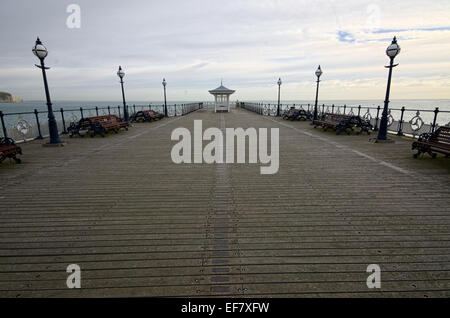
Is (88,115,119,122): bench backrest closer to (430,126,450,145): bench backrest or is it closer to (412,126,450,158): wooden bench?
(412,126,450,158): wooden bench

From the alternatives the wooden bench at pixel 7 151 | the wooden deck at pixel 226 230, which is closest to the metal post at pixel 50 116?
the wooden bench at pixel 7 151

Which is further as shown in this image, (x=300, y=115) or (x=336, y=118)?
(x=300, y=115)

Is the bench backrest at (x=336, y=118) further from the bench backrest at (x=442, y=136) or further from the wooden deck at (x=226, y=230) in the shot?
the wooden deck at (x=226, y=230)

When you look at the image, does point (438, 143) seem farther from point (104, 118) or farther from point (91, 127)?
point (104, 118)

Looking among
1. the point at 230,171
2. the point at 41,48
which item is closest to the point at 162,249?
the point at 230,171

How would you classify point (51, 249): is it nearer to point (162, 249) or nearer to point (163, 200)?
point (162, 249)

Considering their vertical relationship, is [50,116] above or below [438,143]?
above

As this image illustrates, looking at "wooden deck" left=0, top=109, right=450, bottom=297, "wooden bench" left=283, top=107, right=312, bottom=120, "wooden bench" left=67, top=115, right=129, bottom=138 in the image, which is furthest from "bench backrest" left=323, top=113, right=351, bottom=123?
"wooden bench" left=67, top=115, right=129, bottom=138

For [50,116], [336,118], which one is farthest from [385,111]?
[50,116]

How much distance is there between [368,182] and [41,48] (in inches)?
447

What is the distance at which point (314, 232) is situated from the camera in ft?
11.0

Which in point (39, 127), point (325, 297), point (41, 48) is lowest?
point (325, 297)

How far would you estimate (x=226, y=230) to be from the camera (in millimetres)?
3416

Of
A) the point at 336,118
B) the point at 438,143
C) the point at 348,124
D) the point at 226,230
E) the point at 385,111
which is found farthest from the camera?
the point at 336,118
